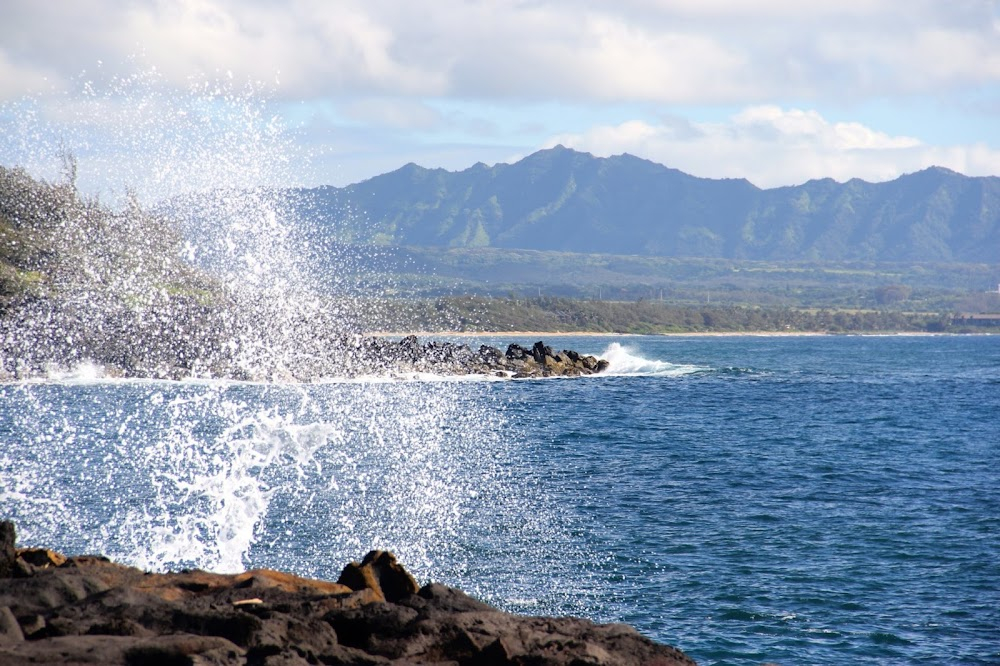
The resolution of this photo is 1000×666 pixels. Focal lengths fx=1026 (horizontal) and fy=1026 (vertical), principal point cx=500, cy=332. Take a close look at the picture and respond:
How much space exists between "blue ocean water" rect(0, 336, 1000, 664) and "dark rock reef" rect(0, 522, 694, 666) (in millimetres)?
5710

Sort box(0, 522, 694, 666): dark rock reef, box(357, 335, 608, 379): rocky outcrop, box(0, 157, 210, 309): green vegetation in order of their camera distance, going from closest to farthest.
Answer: box(0, 522, 694, 666): dark rock reef < box(0, 157, 210, 309): green vegetation < box(357, 335, 608, 379): rocky outcrop

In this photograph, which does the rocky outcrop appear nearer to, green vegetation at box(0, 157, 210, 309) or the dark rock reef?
green vegetation at box(0, 157, 210, 309)

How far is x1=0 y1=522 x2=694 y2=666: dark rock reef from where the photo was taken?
934cm

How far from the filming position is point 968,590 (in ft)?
65.8

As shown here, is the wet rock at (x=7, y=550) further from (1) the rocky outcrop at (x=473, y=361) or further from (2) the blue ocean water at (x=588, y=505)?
(1) the rocky outcrop at (x=473, y=361)

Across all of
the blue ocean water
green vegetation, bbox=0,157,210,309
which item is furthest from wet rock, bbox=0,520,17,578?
green vegetation, bbox=0,157,210,309

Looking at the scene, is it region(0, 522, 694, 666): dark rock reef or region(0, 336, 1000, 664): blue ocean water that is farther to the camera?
region(0, 336, 1000, 664): blue ocean water

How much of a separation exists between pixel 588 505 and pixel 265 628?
19.0m

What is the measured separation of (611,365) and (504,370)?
16041 mm

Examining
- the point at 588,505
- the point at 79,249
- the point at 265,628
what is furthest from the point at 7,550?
the point at 79,249

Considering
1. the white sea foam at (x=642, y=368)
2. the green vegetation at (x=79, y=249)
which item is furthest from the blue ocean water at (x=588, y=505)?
the white sea foam at (x=642, y=368)

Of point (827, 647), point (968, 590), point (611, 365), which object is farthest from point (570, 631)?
point (611, 365)

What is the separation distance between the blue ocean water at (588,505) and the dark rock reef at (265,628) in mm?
5710

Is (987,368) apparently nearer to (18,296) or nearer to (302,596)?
(18,296)
